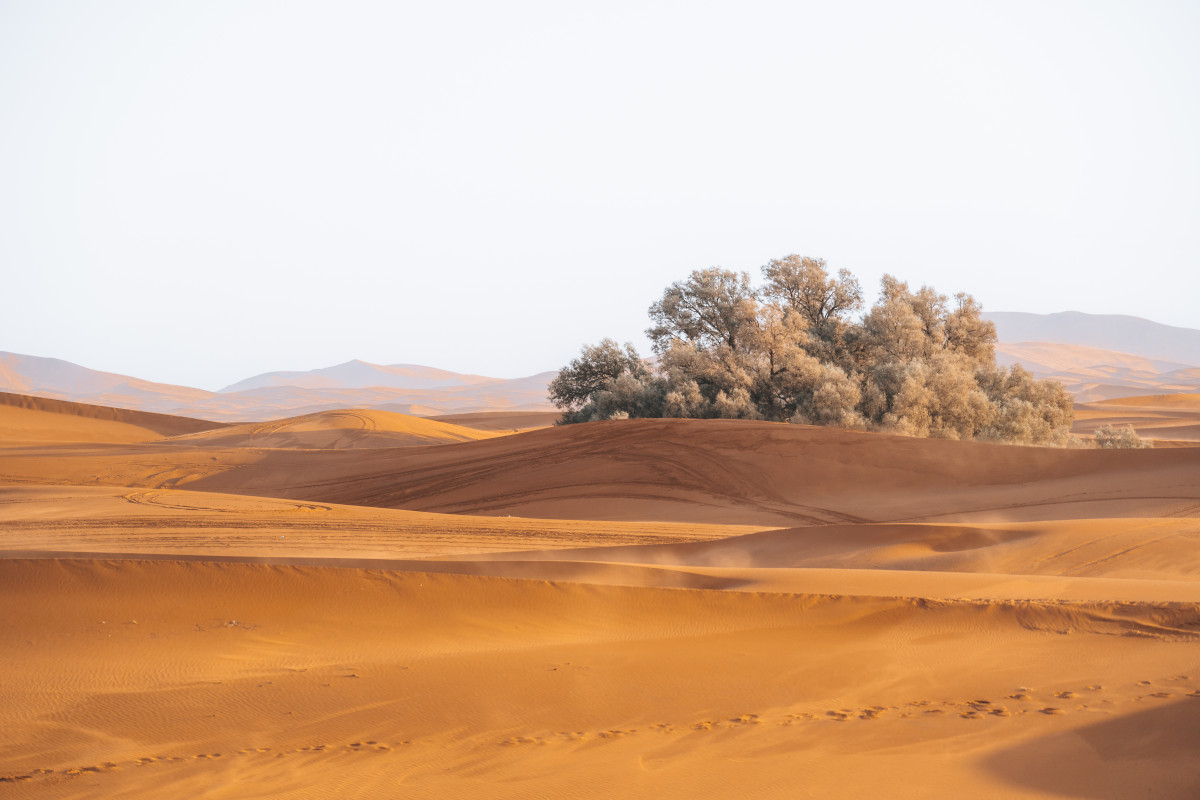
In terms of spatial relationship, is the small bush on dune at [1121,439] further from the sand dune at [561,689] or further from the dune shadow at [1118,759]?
the dune shadow at [1118,759]

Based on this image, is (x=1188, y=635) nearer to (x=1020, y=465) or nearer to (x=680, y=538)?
(x=680, y=538)

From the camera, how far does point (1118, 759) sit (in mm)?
3910

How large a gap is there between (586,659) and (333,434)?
3073cm

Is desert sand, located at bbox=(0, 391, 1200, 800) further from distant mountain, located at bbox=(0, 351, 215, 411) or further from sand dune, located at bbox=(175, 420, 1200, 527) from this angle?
distant mountain, located at bbox=(0, 351, 215, 411)

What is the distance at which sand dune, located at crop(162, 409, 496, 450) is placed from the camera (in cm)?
3319

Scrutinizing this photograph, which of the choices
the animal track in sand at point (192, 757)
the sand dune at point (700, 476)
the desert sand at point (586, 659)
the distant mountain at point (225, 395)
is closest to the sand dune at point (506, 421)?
the sand dune at point (700, 476)

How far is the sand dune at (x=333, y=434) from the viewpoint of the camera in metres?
33.2

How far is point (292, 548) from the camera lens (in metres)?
9.48

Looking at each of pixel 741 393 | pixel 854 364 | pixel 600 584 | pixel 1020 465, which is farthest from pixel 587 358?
pixel 600 584

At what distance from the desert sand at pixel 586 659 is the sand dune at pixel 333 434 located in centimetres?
2080

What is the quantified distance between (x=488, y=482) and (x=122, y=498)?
704 centimetres

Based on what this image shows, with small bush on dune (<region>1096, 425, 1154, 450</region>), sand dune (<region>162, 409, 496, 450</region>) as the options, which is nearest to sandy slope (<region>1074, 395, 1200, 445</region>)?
small bush on dune (<region>1096, 425, 1154, 450</region>)

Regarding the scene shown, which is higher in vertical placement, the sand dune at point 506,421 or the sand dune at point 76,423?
the sand dune at point 76,423

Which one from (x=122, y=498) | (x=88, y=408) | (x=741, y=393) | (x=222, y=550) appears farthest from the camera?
(x=88, y=408)
